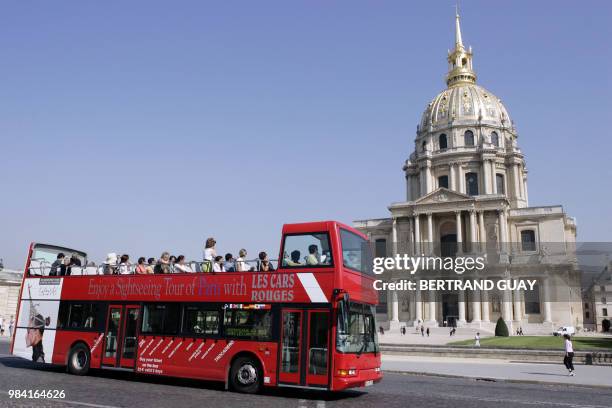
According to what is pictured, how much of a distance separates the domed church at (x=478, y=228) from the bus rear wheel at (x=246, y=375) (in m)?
49.1

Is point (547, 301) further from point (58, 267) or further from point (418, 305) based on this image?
point (58, 267)

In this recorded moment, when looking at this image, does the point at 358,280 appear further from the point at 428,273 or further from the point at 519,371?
the point at 428,273

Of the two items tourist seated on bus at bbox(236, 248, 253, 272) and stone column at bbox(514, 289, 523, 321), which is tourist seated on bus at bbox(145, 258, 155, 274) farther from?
stone column at bbox(514, 289, 523, 321)

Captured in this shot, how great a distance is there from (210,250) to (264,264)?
73.9 inches

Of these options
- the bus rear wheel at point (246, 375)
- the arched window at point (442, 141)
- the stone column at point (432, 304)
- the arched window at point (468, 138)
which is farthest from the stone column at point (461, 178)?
the bus rear wheel at point (246, 375)

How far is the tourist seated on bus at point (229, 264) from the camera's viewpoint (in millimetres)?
13130

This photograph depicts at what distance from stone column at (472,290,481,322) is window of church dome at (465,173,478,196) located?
Answer: 17548mm

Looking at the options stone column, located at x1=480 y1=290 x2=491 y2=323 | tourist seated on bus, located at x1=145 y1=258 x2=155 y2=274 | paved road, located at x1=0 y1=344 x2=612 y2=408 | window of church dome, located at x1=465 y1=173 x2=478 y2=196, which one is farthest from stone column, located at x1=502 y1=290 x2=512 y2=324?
tourist seated on bus, located at x1=145 y1=258 x2=155 y2=274

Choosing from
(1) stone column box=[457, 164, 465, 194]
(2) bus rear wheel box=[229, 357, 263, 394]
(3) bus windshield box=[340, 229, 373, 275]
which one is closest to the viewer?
(3) bus windshield box=[340, 229, 373, 275]

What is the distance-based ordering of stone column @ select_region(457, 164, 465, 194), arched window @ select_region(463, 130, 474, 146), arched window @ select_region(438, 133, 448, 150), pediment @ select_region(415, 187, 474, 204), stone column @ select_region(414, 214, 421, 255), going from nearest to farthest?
pediment @ select_region(415, 187, 474, 204), stone column @ select_region(414, 214, 421, 255), stone column @ select_region(457, 164, 465, 194), arched window @ select_region(463, 130, 474, 146), arched window @ select_region(438, 133, 448, 150)

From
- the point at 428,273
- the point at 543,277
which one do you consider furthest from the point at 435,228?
the point at 543,277

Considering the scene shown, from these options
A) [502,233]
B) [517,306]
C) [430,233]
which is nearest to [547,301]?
[517,306]

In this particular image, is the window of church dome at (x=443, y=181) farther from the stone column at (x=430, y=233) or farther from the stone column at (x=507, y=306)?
the stone column at (x=507, y=306)

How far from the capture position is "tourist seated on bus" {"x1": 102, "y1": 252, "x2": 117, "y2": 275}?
1504cm
